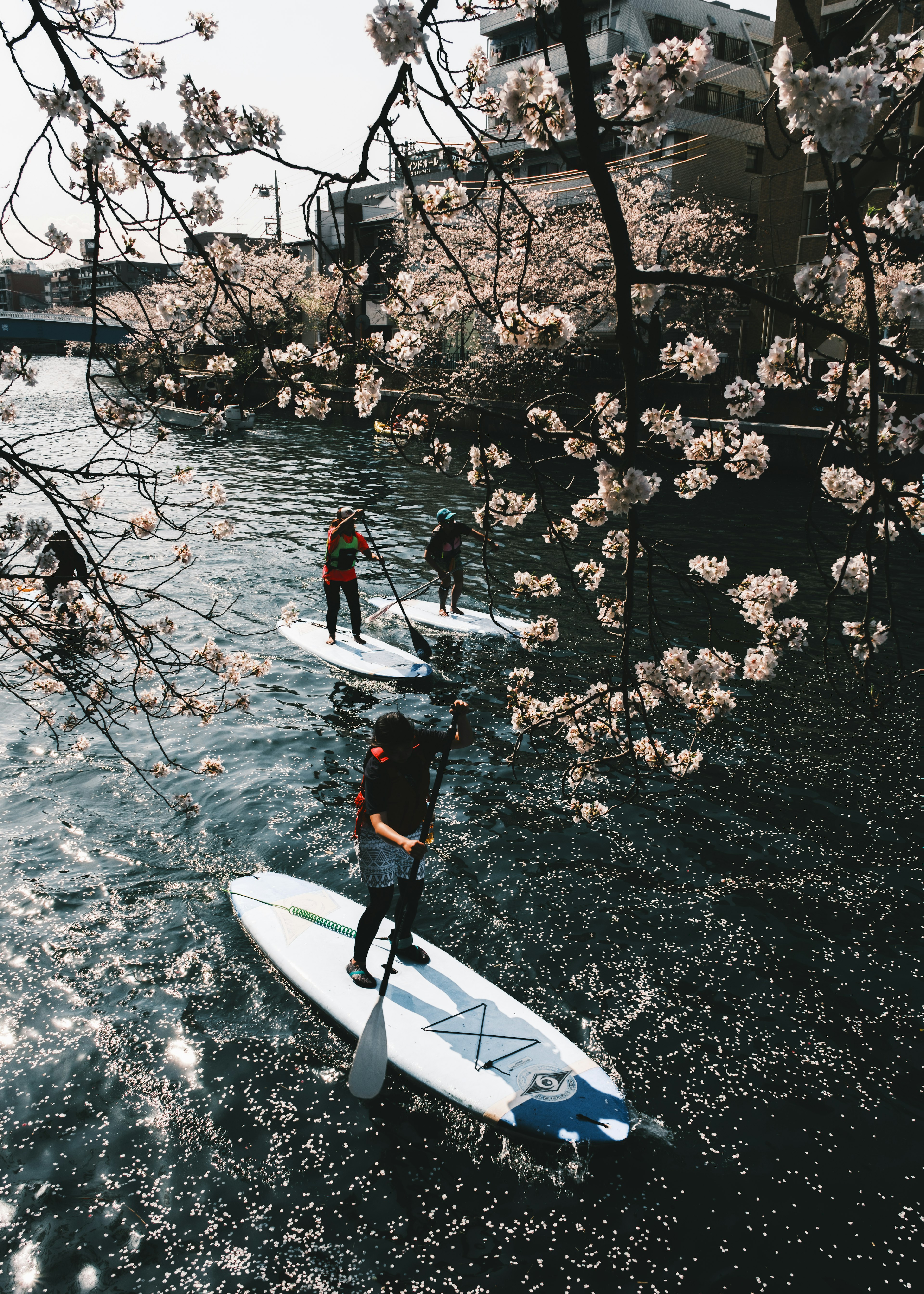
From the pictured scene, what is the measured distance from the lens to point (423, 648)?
1050cm

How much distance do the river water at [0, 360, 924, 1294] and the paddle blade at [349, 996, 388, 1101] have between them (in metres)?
0.17

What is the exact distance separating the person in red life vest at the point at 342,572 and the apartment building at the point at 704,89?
109 feet

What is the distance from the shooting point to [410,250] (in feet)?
A: 131

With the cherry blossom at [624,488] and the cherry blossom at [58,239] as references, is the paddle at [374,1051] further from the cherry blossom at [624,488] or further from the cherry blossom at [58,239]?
the cherry blossom at [58,239]

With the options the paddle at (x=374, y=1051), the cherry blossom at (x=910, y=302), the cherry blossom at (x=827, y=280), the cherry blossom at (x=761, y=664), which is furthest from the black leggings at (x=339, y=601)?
the cherry blossom at (x=910, y=302)

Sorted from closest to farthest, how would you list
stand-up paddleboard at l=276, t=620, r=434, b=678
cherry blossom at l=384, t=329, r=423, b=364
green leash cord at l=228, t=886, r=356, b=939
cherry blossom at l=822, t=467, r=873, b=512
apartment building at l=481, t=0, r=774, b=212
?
cherry blossom at l=822, t=467, r=873, b=512 → cherry blossom at l=384, t=329, r=423, b=364 → green leash cord at l=228, t=886, r=356, b=939 → stand-up paddleboard at l=276, t=620, r=434, b=678 → apartment building at l=481, t=0, r=774, b=212

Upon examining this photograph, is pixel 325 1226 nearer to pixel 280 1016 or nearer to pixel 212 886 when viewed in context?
pixel 280 1016

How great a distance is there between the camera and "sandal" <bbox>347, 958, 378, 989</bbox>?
593cm

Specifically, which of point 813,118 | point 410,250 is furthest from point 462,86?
point 410,250

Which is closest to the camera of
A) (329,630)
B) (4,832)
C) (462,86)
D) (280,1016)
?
(462,86)

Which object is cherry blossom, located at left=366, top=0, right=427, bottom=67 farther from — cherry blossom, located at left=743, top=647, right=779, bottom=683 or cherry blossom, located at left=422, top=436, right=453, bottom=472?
cherry blossom, located at left=743, top=647, right=779, bottom=683

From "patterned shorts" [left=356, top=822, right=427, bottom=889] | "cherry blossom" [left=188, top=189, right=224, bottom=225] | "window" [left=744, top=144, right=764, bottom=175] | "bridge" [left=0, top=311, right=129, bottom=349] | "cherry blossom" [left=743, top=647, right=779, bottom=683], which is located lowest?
"patterned shorts" [left=356, top=822, right=427, bottom=889]

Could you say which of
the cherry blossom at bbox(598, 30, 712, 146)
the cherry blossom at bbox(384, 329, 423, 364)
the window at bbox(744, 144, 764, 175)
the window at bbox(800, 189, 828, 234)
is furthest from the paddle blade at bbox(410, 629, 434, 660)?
the window at bbox(744, 144, 764, 175)

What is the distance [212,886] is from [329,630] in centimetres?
587
